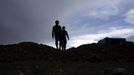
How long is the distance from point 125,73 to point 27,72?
4.50m

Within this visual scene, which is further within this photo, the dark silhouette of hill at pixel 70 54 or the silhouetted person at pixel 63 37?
the silhouetted person at pixel 63 37

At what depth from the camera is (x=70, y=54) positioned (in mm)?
23891

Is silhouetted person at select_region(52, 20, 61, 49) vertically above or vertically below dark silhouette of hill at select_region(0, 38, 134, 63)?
above

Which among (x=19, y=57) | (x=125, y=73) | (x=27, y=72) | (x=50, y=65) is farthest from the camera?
(x=19, y=57)

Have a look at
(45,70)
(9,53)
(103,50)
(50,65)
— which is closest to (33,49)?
(9,53)

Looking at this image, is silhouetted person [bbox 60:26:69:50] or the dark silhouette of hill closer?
the dark silhouette of hill

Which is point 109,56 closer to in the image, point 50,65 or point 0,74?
point 50,65

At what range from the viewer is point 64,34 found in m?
25.8

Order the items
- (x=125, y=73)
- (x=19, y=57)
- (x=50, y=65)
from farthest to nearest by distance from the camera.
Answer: (x=19, y=57), (x=50, y=65), (x=125, y=73)

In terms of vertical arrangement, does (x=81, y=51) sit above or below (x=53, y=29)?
below

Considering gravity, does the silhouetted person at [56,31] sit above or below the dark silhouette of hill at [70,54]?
above

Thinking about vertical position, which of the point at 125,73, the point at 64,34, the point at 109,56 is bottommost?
the point at 125,73

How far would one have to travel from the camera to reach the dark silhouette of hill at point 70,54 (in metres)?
22.4

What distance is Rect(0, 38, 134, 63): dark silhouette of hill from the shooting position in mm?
22406
